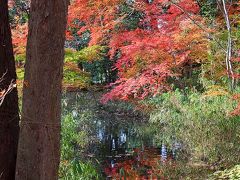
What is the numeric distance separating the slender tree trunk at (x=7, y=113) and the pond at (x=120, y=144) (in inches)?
149

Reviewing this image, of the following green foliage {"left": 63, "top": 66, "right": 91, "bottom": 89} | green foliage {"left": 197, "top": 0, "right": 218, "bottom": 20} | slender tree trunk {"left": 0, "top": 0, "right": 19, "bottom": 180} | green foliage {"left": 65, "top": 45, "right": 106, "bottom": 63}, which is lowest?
slender tree trunk {"left": 0, "top": 0, "right": 19, "bottom": 180}

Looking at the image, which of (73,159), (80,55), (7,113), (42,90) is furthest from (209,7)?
(42,90)

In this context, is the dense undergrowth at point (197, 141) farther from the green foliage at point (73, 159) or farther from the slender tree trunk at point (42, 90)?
the slender tree trunk at point (42, 90)

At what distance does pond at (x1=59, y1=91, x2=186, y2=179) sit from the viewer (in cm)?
808

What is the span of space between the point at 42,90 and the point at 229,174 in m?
3.95

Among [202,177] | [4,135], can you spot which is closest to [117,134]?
[202,177]

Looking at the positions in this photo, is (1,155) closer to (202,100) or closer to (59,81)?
(59,81)

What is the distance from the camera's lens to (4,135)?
326 cm

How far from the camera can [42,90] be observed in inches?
116

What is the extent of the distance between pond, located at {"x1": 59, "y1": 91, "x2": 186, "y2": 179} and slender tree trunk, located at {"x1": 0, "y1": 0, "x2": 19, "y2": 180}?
3.77m

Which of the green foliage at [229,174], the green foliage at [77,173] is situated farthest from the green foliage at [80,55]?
the green foliage at [229,174]

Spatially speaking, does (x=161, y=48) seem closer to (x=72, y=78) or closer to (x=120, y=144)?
(x=72, y=78)

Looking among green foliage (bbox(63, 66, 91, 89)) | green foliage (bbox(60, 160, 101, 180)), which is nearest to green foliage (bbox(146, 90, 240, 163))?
green foliage (bbox(60, 160, 101, 180))

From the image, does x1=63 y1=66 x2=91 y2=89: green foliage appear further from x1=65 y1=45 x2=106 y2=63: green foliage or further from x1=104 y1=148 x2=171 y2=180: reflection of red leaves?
x1=104 y1=148 x2=171 y2=180: reflection of red leaves
